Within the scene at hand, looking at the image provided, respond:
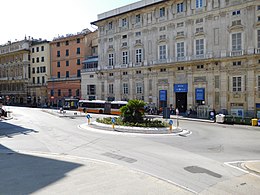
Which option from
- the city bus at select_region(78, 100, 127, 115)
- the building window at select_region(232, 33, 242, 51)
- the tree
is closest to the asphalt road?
the tree

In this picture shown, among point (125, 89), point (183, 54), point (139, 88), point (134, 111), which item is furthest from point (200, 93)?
point (134, 111)

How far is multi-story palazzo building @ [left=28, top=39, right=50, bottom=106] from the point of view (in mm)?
71750

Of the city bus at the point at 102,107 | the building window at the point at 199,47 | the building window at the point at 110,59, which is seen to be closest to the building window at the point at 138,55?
the building window at the point at 110,59

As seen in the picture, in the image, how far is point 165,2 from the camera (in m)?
45.3

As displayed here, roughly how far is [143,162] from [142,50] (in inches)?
1512

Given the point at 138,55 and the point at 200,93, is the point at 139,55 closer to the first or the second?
the point at 138,55

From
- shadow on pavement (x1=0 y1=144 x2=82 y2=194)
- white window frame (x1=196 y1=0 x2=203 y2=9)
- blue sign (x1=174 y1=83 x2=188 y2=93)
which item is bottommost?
shadow on pavement (x1=0 y1=144 x2=82 y2=194)

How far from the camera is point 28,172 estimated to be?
11.3 meters

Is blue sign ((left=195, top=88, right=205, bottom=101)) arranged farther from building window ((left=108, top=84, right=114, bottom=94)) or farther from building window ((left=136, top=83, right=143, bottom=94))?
building window ((left=108, top=84, right=114, bottom=94))

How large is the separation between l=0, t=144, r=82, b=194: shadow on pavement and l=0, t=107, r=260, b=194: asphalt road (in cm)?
200

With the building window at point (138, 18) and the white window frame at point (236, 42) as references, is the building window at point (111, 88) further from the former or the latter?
the white window frame at point (236, 42)

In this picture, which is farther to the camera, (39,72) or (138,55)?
(39,72)

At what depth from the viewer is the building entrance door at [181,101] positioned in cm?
4534

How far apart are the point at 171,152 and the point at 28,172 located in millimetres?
8514
